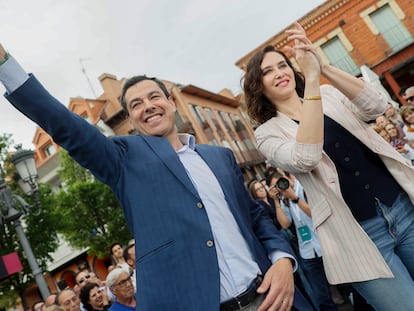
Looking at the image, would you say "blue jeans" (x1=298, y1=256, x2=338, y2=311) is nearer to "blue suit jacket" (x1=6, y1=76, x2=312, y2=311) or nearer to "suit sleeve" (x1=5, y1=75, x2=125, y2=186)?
"blue suit jacket" (x1=6, y1=76, x2=312, y2=311)

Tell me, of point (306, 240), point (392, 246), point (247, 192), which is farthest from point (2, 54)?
point (306, 240)

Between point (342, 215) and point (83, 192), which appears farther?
point (83, 192)

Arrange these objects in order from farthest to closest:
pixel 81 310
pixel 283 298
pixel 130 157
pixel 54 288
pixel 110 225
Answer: pixel 54 288, pixel 110 225, pixel 81 310, pixel 130 157, pixel 283 298

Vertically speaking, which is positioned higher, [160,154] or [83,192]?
[83,192]

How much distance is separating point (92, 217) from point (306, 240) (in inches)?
636

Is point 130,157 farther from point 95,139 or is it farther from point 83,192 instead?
point 83,192

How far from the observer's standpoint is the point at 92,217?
1881 cm

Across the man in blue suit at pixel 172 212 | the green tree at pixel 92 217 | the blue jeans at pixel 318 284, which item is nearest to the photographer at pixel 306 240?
the blue jeans at pixel 318 284

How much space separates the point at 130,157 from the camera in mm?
1656

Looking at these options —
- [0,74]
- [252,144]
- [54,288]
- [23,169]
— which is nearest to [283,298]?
[0,74]

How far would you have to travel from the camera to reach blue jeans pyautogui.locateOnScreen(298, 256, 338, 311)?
15.2 feet

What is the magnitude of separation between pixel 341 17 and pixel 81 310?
22454mm

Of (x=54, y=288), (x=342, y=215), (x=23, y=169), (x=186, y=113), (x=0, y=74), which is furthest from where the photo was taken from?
(x=186, y=113)

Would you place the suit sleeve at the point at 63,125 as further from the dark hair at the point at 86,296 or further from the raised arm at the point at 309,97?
the dark hair at the point at 86,296
